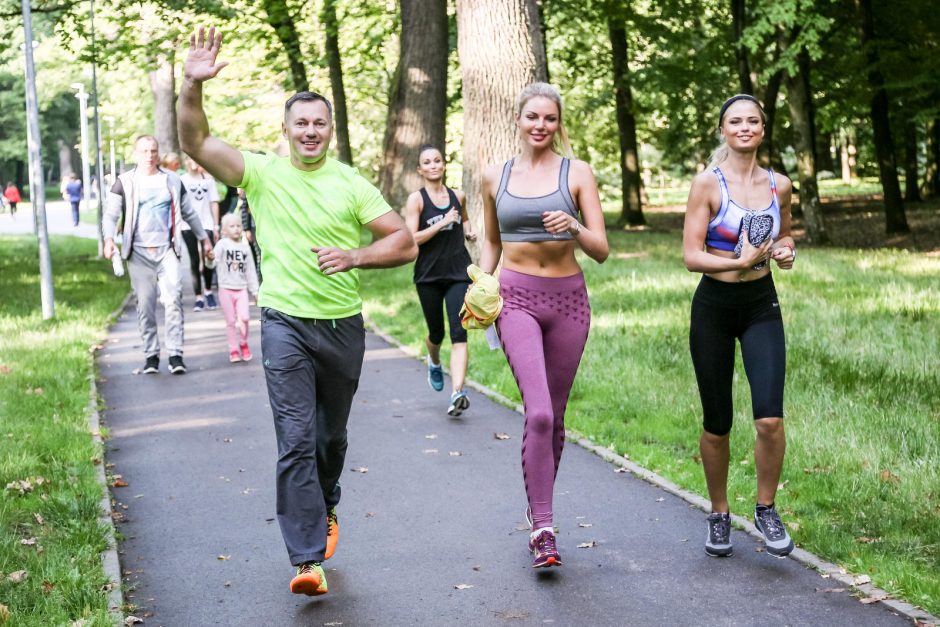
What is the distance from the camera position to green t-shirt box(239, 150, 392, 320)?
5180mm

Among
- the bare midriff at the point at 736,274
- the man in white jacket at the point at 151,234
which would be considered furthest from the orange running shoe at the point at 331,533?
the man in white jacket at the point at 151,234

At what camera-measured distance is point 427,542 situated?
610cm

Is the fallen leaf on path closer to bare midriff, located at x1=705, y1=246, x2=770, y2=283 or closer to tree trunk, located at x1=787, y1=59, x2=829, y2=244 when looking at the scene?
bare midriff, located at x1=705, y1=246, x2=770, y2=283

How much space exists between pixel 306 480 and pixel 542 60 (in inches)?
394

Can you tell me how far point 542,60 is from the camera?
14320 millimetres

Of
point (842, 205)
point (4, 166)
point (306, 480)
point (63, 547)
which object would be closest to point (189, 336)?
point (63, 547)

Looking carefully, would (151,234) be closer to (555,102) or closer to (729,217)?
(555,102)

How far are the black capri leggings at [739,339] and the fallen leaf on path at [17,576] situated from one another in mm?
3123

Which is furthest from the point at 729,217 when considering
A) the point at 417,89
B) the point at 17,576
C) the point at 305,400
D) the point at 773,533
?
the point at 417,89

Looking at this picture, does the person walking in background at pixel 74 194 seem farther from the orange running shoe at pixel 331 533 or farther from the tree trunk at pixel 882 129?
the orange running shoe at pixel 331 533

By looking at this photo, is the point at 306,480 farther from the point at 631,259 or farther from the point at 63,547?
the point at 631,259

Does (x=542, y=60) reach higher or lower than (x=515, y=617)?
higher

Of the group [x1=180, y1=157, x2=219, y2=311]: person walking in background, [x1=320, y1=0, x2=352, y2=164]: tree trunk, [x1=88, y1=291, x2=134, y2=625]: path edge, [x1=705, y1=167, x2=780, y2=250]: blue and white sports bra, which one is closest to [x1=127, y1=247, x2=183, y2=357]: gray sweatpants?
[x1=88, y1=291, x2=134, y2=625]: path edge

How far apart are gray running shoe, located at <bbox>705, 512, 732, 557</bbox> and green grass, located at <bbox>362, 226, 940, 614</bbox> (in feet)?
1.28
